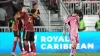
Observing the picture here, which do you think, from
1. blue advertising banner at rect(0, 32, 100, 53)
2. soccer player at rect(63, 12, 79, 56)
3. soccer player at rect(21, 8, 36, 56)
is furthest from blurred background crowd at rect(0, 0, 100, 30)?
soccer player at rect(21, 8, 36, 56)

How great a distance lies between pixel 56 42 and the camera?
20812mm

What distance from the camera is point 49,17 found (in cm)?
2400

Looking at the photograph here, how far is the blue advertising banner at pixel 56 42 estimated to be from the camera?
20.7m

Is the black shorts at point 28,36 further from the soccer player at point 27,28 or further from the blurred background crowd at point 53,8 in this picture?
the blurred background crowd at point 53,8

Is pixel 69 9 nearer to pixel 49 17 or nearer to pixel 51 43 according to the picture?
pixel 49 17

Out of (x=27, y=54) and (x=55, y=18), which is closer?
(x=27, y=54)

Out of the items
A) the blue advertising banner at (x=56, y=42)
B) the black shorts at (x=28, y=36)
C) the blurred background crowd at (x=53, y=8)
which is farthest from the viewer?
the blurred background crowd at (x=53, y=8)

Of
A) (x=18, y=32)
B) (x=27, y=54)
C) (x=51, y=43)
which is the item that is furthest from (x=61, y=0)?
(x=27, y=54)

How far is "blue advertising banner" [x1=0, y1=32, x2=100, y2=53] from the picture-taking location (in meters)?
20.7

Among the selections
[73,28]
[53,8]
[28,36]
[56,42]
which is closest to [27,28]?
[28,36]

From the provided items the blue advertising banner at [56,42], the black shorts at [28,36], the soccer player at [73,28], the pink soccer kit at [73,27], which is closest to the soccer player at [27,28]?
the black shorts at [28,36]

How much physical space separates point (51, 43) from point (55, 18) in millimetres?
4817

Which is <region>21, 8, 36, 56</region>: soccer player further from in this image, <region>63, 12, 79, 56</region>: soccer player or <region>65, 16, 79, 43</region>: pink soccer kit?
<region>65, 16, 79, 43</region>: pink soccer kit

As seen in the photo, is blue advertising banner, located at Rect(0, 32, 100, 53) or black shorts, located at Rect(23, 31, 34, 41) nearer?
black shorts, located at Rect(23, 31, 34, 41)
